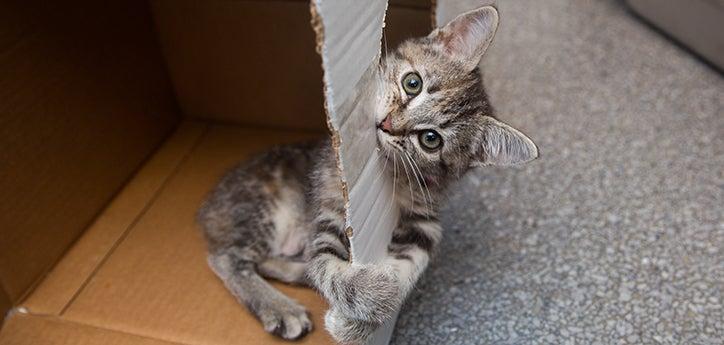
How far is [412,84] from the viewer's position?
1352 mm

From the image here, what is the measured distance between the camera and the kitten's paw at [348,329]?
1.26 m

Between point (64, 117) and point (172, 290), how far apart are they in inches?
21.2

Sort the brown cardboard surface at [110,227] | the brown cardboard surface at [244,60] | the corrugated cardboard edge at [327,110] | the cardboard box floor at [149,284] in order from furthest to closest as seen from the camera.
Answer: the brown cardboard surface at [244,60] < the brown cardboard surface at [110,227] < the cardboard box floor at [149,284] < the corrugated cardboard edge at [327,110]

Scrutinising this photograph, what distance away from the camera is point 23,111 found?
1.53m

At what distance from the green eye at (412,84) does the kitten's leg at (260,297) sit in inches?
22.3

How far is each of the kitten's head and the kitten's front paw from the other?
0.85 ft

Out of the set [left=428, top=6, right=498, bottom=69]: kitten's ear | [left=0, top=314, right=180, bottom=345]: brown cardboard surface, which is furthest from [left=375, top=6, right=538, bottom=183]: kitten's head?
[left=0, top=314, right=180, bottom=345]: brown cardboard surface

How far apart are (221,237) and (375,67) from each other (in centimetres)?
69

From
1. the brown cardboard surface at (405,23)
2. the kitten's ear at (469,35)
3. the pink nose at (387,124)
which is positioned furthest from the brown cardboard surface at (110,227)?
the kitten's ear at (469,35)

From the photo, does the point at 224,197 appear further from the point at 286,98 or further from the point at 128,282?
the point at 286,98

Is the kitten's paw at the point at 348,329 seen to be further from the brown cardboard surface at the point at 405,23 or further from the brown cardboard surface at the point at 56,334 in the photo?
the brown cardboard surface at the point at 405,23

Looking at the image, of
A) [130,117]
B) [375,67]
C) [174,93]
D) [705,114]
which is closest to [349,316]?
[375,67]

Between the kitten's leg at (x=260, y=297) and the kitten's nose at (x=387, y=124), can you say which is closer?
the kitten's nose at (x=387, y=124)

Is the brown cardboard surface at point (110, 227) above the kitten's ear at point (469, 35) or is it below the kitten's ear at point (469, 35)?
below
